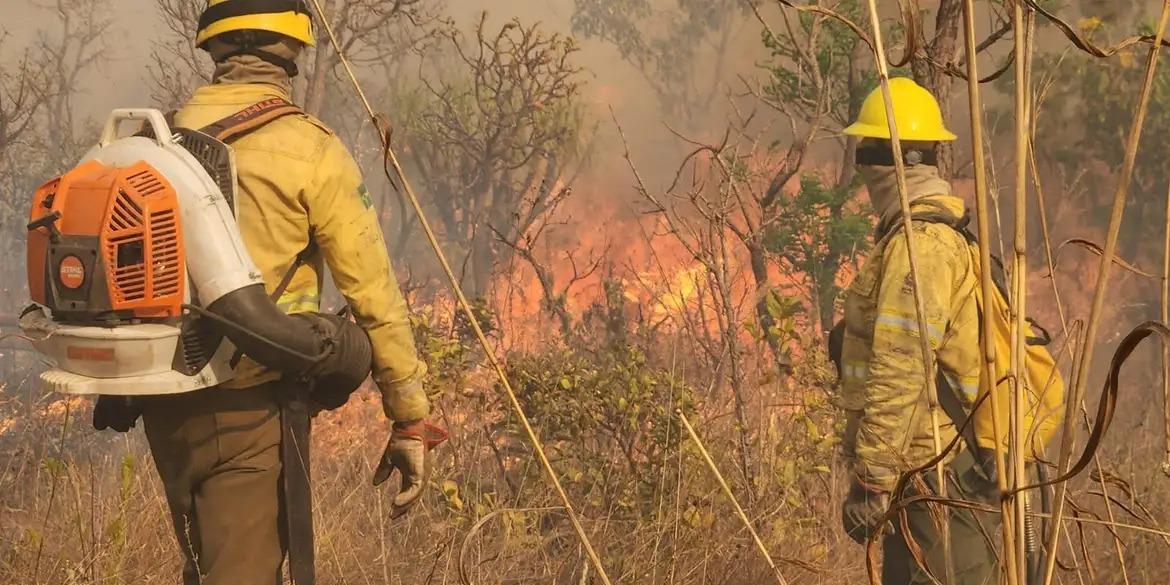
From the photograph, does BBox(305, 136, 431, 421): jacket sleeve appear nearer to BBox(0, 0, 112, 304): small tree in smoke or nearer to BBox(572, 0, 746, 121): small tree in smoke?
BBox(0, 0, 112, 304): small tree in smoke

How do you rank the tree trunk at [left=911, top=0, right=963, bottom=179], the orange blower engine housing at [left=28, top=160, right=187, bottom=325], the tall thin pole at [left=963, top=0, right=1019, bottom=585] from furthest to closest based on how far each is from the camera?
the tree trunk at [left=911, top=0, right=963, bottom=179] → the orange blower engine housing at [left=28, top=160, right=187, bottom=325] → the tall thin pole at [left=963, top=0, right=1019, bottom=585]

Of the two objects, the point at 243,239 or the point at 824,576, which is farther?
the point at 824,576

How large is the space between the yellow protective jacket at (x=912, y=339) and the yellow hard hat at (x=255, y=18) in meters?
1.29

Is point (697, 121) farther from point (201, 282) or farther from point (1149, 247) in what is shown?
point (201, 282)

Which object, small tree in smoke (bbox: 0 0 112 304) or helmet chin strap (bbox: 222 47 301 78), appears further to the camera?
small tree in smoke (bbox: 0 0 112 304)

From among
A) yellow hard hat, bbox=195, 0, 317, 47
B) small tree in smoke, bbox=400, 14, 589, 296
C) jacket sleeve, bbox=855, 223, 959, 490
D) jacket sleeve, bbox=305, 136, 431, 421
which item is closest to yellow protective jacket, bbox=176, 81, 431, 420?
jacket sleeve, bbox=305, 136, 431, 421

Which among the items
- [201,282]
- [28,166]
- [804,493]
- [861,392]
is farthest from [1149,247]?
[28,166]

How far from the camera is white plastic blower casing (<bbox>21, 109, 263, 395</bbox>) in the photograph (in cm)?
212

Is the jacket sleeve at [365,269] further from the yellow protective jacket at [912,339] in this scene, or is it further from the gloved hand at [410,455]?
the yellow protective jacket at [912,339]

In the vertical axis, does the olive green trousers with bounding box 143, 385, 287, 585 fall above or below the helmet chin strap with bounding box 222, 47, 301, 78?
below

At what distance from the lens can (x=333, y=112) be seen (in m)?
27.3

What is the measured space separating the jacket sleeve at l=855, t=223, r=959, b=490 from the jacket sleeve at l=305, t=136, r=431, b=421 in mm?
957

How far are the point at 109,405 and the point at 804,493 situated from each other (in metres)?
2.47

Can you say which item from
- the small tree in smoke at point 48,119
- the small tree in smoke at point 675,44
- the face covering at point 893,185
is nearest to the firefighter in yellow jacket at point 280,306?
the face covering at point 893,185
